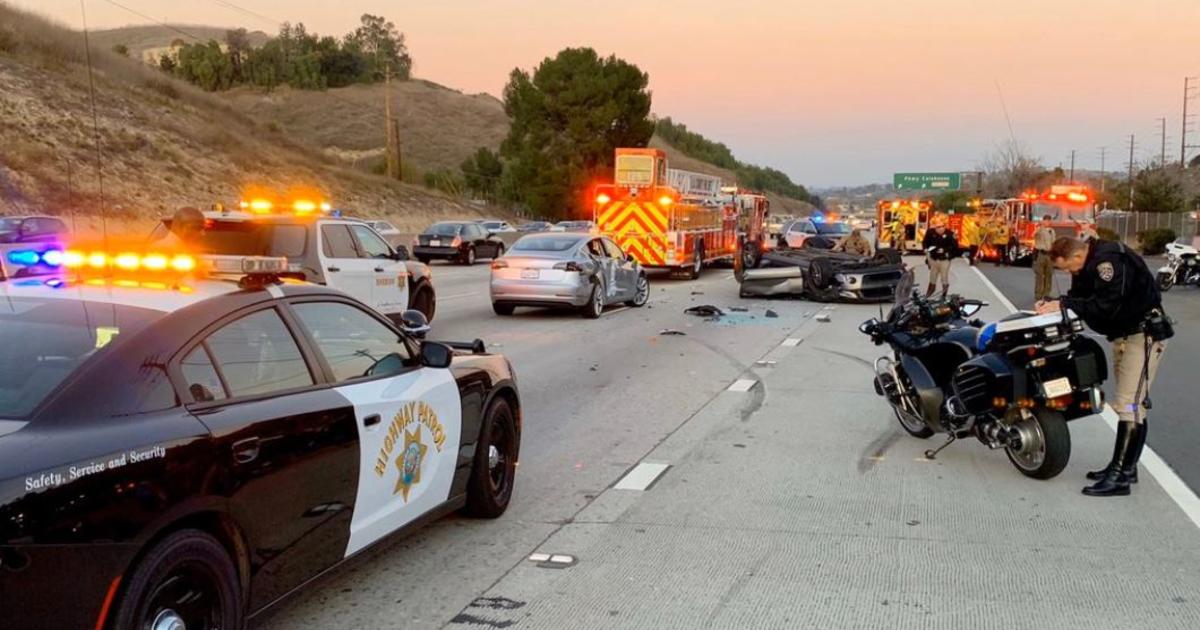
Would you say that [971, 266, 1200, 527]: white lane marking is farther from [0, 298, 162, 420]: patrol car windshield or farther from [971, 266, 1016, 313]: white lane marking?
[971, 266, 1016, 313]: white lane marking

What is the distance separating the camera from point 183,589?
324cm

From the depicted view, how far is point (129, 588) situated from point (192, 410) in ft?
2.14

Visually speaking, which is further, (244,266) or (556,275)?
(556,275)

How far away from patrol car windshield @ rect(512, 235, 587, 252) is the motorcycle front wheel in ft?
35.4

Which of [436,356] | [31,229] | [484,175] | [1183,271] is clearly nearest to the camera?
[436,356]

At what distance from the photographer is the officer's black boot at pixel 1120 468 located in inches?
245

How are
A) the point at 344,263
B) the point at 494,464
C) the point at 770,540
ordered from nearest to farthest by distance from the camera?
the point at 770,540 < the point at 494,464 < the point at 344,263

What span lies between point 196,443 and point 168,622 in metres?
0.56

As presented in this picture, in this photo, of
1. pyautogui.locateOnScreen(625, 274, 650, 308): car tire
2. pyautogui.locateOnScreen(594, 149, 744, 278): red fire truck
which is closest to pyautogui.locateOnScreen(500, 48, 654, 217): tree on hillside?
pyautogui.locateOnScreen(594, 149, 744, 278): red fire truck

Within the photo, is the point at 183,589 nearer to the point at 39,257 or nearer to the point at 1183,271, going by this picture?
the point at 39,257

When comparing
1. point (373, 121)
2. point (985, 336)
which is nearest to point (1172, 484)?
point (985, 336)

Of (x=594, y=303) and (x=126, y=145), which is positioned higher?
(x=126, y=145)

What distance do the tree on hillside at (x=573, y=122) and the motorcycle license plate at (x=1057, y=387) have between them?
5826cm

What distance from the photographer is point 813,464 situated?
710 cm
